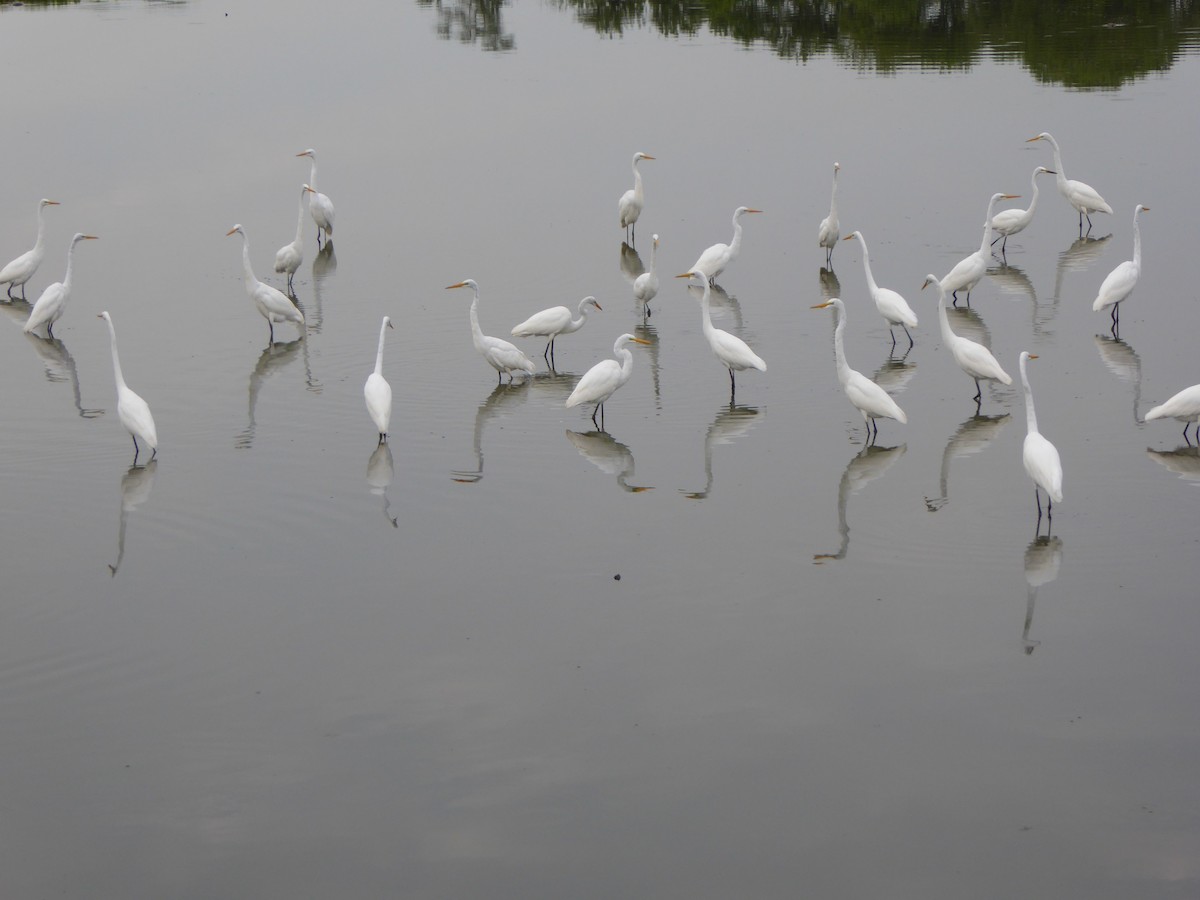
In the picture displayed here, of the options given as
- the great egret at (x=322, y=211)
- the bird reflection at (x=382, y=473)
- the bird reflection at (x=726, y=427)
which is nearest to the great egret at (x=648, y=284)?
the bird reflection at (x=726, y=427)

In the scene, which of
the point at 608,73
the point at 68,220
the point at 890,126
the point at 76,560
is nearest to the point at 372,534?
the point at 76,560

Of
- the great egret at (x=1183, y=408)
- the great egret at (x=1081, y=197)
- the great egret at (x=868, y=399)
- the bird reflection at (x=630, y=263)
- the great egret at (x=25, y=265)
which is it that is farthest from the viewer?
the great egret at (x=1081, y=197)

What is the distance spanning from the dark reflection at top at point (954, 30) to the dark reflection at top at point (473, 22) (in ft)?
9.58

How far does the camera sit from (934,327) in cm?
1494

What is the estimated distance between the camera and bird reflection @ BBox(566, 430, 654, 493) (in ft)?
36.0

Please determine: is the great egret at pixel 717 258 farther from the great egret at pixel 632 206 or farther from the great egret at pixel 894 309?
the great egret at pixel 632 206

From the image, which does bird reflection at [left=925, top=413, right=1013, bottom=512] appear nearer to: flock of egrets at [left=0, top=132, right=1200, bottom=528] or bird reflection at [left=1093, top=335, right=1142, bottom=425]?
flock of egrets at [left=0, top=132, right=1200, bottom=528]

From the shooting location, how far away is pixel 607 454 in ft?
37.8

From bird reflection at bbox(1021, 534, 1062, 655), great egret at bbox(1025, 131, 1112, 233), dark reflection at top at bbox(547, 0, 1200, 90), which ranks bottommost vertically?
bird reflection at bbox(1021, 534, 1062, 655)

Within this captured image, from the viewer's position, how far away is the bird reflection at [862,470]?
392 inches

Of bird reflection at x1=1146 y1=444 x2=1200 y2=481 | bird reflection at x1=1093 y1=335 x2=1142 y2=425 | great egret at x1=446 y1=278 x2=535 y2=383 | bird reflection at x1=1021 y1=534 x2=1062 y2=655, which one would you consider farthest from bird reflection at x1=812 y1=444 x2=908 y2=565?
great egret at x1=446 y1=278 x2=535 y2=383

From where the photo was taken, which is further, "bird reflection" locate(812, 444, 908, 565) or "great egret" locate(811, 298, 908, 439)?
"great egret" locate(811, 298, 908, 439)

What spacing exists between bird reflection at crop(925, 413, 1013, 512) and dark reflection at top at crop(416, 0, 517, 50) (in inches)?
1074

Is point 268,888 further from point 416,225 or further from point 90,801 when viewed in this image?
point 416,225
